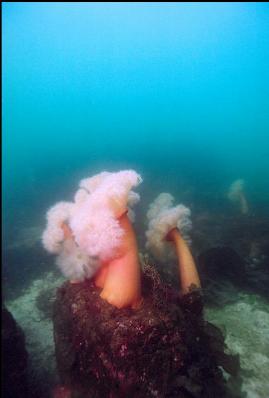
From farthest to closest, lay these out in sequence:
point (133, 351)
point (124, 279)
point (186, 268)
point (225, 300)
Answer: point (225, 300) → point (186, 268) → point (124, 279) → point (133, 351)

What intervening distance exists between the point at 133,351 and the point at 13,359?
1.50 meters

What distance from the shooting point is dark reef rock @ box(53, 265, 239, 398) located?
2988mm

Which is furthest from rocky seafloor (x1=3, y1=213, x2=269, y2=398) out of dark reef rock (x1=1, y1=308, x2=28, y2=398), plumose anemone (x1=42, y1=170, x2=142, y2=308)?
plumose anemone (x1=42, y1=170, x2=142, y2=308)

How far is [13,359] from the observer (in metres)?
3.36

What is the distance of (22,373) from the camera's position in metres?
3.33

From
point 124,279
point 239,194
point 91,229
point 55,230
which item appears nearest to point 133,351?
Result: point 124,279

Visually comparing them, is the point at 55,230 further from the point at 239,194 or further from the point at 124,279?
the point at 239,194

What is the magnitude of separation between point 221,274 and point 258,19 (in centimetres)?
11486

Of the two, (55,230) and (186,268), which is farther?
(186,268)

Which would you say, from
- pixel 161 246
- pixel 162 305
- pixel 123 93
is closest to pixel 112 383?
pixel 162 305

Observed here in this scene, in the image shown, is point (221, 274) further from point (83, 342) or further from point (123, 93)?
point (123, 93)

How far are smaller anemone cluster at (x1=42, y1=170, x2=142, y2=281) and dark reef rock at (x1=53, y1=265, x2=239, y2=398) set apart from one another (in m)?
0.38

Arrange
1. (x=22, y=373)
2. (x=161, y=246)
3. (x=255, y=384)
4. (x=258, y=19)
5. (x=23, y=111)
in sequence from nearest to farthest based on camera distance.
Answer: (x=22, y=373) < (x=255, y=384) < (x=161, y=246) < (x=258, y=19) < (x=23, y=111)

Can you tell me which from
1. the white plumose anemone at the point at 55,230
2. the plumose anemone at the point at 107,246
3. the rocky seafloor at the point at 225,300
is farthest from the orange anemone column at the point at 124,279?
Result: the rocky seafloor at the point at 225,300
